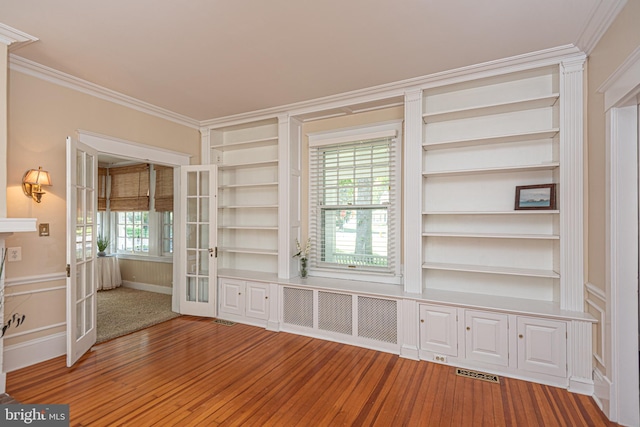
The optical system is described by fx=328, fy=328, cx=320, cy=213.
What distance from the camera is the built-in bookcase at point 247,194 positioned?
4699 millimetres

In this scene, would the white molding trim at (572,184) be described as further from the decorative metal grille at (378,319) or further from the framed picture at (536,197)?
the decorative metal grille at (378,319)

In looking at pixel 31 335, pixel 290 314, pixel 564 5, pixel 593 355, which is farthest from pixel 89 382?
pixel 564 5

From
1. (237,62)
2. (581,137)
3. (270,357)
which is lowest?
(270,357)

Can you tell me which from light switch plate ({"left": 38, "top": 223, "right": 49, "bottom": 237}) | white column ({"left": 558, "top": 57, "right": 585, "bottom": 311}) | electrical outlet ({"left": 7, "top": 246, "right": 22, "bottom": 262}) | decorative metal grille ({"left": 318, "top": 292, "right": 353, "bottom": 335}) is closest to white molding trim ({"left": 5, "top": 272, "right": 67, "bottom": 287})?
electrical outlet ({"left": 7, "top": 246, "right": 22, "bottom": 262})

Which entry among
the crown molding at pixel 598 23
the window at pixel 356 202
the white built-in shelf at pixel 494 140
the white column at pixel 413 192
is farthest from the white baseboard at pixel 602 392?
the crown molding at pixel 598 23

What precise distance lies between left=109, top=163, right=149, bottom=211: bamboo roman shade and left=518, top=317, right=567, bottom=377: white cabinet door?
251 inches

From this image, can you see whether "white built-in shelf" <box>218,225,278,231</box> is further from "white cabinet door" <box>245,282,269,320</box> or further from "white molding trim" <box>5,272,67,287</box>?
"white molding trim" <box>5,272,67,287</box>

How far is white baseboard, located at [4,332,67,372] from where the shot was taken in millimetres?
2935

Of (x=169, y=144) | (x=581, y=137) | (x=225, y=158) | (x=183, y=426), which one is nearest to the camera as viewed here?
A: (x=183, y=426)

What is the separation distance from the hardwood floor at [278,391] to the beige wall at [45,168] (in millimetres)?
616

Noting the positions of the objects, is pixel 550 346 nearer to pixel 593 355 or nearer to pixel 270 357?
pixel 593 355

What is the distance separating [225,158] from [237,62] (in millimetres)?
2258

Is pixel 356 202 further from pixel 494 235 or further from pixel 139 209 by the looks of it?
pixel 139 209

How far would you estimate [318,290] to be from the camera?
3.85 m
